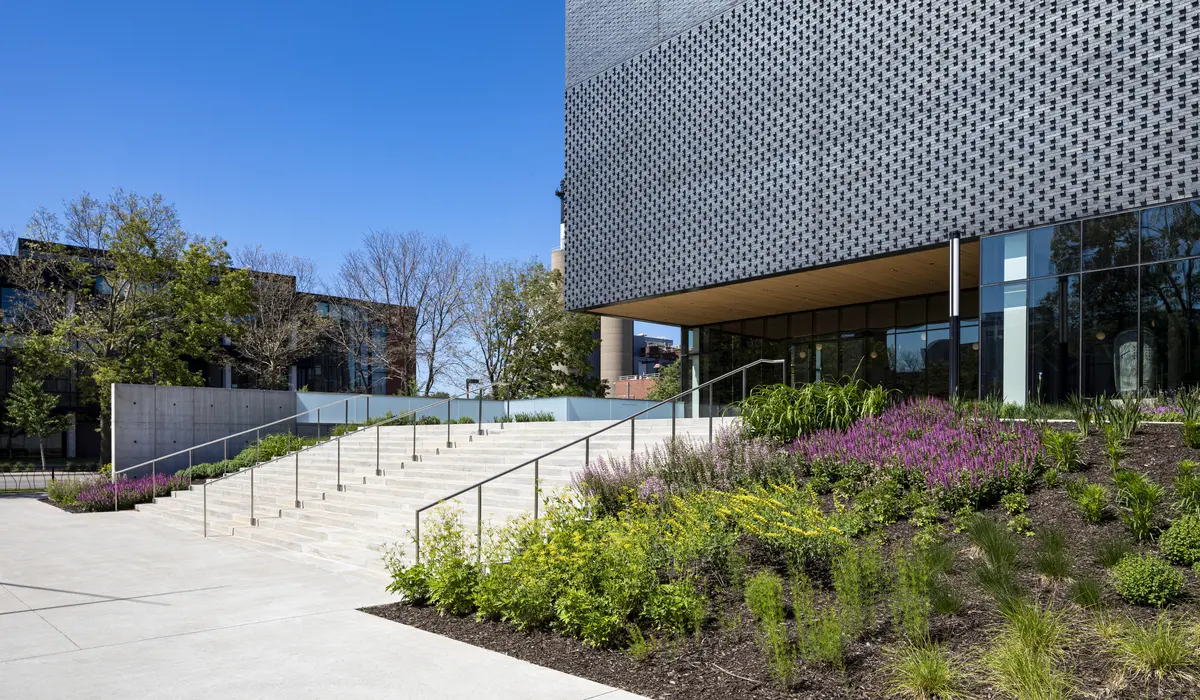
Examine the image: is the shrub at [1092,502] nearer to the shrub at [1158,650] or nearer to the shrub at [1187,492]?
the shrub at [1187,492]

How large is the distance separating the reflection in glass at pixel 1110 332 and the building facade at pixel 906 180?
0.11 feet

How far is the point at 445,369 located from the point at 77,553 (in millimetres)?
22405

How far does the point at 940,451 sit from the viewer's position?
929 centimetres

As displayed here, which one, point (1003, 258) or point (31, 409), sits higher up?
point (1003, 258)

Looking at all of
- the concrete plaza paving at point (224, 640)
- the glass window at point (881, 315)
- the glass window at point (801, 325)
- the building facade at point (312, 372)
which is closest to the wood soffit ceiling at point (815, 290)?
the glass window at point (881, 315)

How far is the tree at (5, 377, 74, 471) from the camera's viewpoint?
3853 cm

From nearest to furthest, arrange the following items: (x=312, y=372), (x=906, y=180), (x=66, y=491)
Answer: (x=906, y=180) < (x=66, y=491) < (x=312, y=372)

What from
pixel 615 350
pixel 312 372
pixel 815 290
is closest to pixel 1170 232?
pixel 815 290

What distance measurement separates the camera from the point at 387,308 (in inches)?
1419

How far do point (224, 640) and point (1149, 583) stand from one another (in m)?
7.10

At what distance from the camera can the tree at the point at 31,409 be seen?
1517 inches

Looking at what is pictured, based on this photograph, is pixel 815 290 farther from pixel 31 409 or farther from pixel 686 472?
pixel 31 409

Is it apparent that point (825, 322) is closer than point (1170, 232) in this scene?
No

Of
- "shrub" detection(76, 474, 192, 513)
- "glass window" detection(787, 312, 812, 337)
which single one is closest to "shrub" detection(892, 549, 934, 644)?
"shrub" detection(76, 474, 192, 513)
